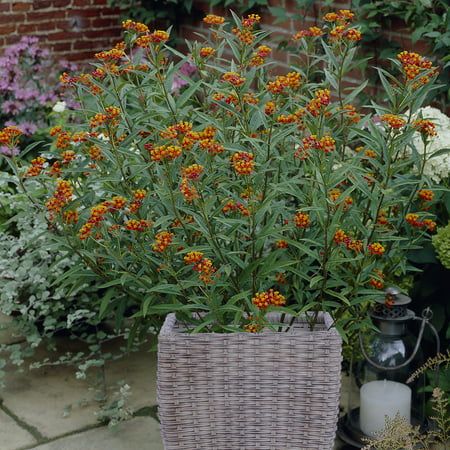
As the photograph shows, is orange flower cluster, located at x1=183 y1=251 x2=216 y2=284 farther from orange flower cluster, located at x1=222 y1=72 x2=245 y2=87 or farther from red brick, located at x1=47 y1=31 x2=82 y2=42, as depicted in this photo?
red brick, located at x1=47 y1=31 x2=82 y2=42

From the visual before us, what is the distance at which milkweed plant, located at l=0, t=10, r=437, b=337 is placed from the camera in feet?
7.77

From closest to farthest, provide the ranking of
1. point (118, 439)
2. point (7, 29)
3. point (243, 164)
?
point (243, 164)
point (118, 439)
point (7, 29)

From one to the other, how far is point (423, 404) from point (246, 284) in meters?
0.81

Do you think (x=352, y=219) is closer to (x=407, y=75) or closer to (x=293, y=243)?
(x=293, y=243)

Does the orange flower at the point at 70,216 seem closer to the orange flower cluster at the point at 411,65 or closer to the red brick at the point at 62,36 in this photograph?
the orange flower cluster at the point at 411,65

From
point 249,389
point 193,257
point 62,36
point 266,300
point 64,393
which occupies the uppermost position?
point 62,36

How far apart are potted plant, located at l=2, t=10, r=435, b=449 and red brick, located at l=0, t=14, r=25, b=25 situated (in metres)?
3.12

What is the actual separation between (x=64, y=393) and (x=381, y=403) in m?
1.23

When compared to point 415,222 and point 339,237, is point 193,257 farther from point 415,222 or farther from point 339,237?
point 415,222

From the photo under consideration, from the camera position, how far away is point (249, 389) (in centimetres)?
243

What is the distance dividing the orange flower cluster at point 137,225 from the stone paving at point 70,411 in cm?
90

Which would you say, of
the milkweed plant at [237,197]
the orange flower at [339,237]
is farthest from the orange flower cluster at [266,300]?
the orange flower at [339,237]

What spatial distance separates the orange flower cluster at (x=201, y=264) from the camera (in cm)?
224

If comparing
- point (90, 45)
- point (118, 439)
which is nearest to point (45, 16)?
point (90, 45)
